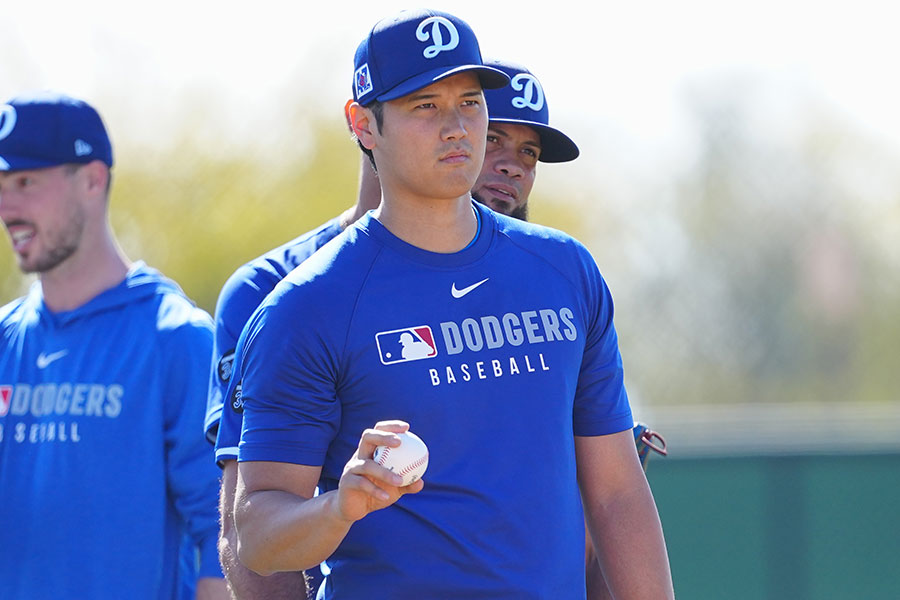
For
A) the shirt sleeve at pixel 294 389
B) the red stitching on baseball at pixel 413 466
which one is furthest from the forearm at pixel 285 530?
the red stitching on baseball at pixel 413 466

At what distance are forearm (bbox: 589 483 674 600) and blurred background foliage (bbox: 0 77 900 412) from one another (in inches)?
581

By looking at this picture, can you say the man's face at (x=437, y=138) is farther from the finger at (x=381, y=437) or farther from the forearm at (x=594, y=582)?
the forearm at (x=594, y=582)

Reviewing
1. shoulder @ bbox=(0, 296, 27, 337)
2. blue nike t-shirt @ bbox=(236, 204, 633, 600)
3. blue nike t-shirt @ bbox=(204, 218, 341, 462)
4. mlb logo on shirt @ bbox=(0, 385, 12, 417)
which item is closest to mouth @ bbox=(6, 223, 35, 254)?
shoulder @ bbox=(0, 296, 27, 337)

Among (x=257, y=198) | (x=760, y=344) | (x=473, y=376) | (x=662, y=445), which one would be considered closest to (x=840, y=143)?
(x=760, y=344)

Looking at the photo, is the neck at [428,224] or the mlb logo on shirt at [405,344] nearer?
the mlb logo on shirt at [405,344]

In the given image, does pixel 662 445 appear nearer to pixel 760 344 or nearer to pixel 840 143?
pixel 760 344

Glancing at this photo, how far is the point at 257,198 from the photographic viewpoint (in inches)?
818

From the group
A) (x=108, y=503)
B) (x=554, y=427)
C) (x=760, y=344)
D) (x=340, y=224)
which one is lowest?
(x=760, y=344)

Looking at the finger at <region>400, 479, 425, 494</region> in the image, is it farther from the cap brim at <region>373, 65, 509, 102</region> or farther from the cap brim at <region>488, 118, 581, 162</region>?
the cap brim at <region>488, 118, 581, 162</region>

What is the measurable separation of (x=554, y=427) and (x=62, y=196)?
244 centimetres

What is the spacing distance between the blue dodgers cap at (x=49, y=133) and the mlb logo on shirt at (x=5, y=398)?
78 centimetres

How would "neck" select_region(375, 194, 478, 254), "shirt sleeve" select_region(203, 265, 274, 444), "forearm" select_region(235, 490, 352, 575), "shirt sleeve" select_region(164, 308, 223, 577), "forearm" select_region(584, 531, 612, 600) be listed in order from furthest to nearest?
"shirt sleeve" select_region(164, 308, 223, 577) < "forearm" select_region(584, 531, 612, 600) < "shirt sleeve" select_region(203, 265, 274, 444) < "neck" select_region(375, 194, 478, 254) < "forearm" select_region(235, 490, 352, 575)

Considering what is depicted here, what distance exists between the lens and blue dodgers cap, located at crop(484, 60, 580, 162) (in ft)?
13.3

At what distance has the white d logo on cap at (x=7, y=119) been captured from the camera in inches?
186
